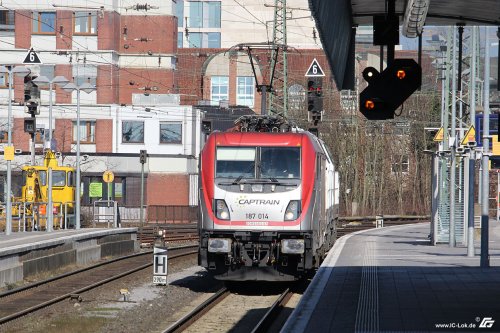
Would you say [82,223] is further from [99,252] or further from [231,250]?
[231,250]

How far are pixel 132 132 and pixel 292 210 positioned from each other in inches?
1730

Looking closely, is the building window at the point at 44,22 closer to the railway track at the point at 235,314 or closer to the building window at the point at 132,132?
the building window at the point at 132,132

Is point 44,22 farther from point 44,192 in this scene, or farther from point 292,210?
point 292,210

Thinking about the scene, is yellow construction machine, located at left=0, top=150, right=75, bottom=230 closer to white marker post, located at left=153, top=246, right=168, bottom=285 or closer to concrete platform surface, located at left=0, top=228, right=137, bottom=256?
concrete platform surface, located at left=0, top=228, right=137, bottom=256

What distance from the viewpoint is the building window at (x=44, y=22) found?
69312 mm

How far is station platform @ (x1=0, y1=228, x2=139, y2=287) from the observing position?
80.1 ft

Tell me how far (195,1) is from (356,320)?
9186 cm

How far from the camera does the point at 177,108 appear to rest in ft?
212

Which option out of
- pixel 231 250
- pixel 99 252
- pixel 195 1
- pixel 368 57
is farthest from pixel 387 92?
pixel 195 1

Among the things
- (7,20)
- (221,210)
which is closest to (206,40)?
(7,20)

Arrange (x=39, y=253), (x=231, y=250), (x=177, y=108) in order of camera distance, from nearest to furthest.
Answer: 1. (x=231, y=250)
2. (x=39, y=253)
3. (x=177, y=108)

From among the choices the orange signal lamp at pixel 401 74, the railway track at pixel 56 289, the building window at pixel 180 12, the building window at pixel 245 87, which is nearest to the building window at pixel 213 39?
the building window at pixel 180 12

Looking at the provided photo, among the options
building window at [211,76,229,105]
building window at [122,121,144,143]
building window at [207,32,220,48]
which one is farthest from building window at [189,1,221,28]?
building window at [122,121,144,143]

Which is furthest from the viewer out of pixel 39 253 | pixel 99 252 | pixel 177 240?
pixel 177 240
